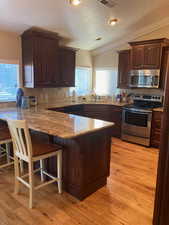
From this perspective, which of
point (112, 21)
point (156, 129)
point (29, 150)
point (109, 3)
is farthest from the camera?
point (156, 129)

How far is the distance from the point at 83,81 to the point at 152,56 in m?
2.23

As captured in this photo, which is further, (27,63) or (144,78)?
(144,78)

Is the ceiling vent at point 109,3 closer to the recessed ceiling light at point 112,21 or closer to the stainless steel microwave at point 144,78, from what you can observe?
the recessed ceiling light at point 112,21

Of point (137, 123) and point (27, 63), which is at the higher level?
point (27, 63)

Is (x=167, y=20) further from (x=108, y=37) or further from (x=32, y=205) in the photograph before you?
(x=32, y=205)

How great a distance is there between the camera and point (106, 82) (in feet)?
18.5

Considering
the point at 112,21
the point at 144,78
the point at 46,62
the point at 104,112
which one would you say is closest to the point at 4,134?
the point at 46,62

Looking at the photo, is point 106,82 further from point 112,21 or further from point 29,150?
point 29,150

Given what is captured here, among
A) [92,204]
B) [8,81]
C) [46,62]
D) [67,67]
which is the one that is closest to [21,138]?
[92,204]

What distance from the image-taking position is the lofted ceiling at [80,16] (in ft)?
9.87

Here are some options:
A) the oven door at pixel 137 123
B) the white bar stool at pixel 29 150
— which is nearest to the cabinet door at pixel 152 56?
the oven door at pixel 137 123

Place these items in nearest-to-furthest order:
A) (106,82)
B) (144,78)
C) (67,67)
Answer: (144,78), (67,67), (106,82)

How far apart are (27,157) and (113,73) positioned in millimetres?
4000

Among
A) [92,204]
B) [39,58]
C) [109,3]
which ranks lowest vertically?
[92,204]
